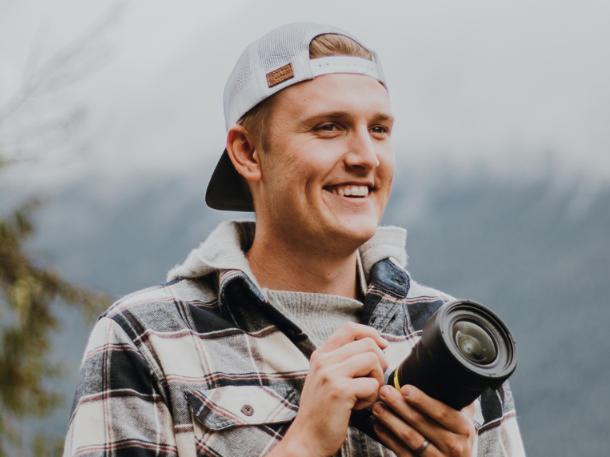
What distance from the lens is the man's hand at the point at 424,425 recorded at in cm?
166

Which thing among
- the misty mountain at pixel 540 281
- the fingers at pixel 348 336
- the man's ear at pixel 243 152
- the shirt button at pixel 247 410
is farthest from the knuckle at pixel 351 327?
the misty mountain at pixel 540 281

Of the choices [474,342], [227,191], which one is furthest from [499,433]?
[227,191]

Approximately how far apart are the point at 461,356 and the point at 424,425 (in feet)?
0.82

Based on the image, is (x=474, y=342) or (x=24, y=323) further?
(x=24, y=323)

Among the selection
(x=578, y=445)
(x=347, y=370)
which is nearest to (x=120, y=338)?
(x=347, y=370)

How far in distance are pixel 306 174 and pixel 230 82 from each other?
2.01 feet

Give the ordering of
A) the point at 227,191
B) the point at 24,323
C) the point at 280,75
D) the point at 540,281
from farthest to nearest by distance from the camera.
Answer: the point at 540,281 → the point at 24,323 → the point at 227,191 → the point at 280,75

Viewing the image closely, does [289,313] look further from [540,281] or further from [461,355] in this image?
[540,281]

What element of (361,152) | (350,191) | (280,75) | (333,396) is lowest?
(333,396)

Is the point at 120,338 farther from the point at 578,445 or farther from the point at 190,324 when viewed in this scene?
the point at 578,445

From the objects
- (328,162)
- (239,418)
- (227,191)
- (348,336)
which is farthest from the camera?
(227,191)

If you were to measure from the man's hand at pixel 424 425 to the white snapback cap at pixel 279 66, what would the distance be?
115 centimetres

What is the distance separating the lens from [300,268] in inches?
91.4

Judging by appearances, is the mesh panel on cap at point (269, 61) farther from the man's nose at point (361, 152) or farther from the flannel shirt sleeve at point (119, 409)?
the flannel shirt sleeve at point (119, 409)
